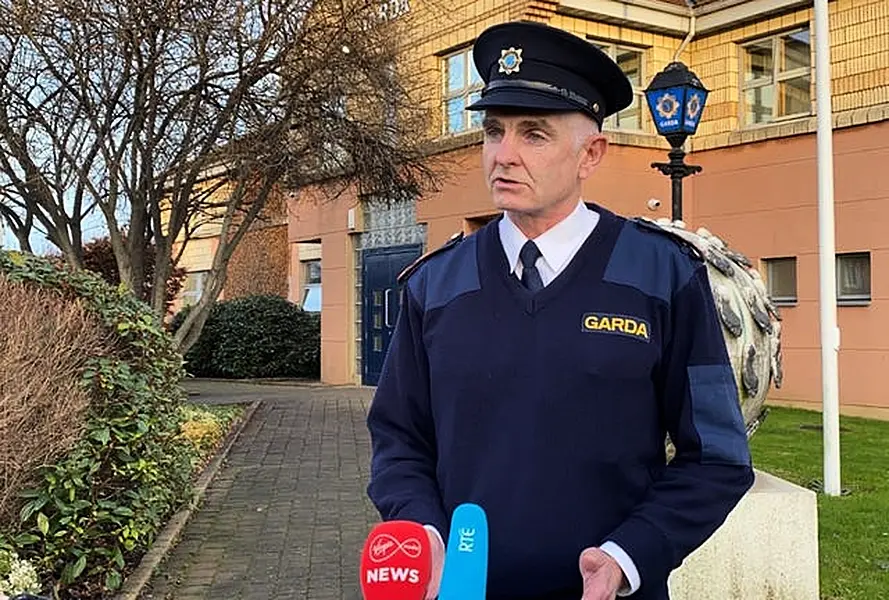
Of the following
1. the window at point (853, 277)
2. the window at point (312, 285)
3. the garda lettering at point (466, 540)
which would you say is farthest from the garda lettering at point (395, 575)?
the window at point (312, 285)

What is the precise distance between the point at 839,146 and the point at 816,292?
2293mm

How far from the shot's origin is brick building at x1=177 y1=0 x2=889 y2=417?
51.1ft

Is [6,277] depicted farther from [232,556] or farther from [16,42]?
[16,42]

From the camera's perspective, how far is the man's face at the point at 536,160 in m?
2.20

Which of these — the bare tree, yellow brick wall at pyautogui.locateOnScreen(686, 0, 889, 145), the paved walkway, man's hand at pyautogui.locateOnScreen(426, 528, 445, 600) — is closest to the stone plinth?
the paved walkway

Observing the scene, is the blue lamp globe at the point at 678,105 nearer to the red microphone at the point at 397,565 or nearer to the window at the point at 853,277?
the red microphone at the point at 397,565

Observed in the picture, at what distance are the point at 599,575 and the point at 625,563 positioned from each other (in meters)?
0.06

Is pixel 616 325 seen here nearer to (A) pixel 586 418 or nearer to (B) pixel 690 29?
(A) pixel 586 418

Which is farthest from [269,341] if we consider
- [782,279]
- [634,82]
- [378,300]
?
[782,279]

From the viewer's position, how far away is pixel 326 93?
14.0 m

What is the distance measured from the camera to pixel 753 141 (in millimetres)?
17250

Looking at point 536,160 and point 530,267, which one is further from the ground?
point 536,160

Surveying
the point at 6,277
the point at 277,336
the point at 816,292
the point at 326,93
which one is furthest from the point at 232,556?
the point at 277,336

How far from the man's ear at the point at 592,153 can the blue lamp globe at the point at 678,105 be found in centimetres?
546
